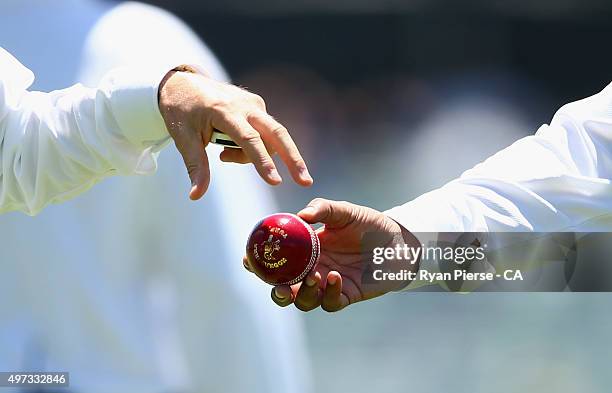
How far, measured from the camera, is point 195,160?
1120 mm

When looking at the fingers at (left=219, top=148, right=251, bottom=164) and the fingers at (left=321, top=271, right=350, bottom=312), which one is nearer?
the fingers at (left=219, top=148, right=251, bottom=164)

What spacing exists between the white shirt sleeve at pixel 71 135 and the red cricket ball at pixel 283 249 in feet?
0.58

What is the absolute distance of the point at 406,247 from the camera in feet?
4.88

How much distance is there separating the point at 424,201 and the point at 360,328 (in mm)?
809

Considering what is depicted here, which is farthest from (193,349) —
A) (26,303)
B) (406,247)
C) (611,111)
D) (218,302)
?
(611,111)

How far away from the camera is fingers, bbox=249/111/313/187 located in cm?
108

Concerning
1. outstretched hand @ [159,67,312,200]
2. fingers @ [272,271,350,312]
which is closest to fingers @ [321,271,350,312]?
fingers @ [272,271,350,312]

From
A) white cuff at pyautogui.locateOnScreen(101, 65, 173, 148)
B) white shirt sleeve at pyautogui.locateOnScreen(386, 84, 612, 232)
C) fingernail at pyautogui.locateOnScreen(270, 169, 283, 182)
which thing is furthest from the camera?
white shirt sleeve at pyautogui.locateOnScreen(386, 84, 612, 232)

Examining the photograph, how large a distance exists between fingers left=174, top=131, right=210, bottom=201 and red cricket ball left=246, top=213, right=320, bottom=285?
190mm

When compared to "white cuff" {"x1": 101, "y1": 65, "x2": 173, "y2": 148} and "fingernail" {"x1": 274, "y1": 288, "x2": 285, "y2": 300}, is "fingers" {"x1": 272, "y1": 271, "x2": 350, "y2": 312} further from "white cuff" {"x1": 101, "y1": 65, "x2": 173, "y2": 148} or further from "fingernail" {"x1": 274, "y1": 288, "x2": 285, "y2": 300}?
"white cuff" {"x1": 101, "y1": 65, "x2": 173, "y2": 148}

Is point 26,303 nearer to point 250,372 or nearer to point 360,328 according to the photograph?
point 250,372

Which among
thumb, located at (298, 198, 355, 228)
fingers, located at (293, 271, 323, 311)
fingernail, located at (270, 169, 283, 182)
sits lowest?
fingers, located at (293, 271, 323, 311)

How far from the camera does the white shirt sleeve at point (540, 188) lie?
4.93 feet

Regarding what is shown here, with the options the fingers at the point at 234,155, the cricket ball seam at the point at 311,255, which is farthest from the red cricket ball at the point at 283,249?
the fingers at the point at 234,155
